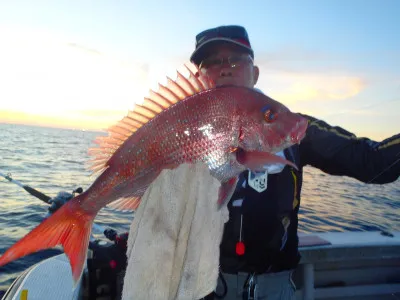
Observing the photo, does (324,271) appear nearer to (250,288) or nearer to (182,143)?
(250,288)

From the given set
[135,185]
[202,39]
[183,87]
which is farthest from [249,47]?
[135,185]

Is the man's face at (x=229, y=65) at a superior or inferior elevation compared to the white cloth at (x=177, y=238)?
superior

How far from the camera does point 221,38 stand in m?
3.08

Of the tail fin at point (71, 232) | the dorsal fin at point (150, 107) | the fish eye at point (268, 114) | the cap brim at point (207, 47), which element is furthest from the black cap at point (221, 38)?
the tail fin at point (71, 232)

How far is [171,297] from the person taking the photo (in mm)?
2080

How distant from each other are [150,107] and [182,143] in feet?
1.24

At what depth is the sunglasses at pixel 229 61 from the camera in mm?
3176

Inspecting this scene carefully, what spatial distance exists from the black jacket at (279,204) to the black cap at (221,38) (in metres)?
1.16

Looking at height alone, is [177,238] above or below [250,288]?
above

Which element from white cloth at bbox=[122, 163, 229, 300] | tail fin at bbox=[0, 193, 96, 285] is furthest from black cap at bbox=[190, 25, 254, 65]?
tail fin at bbox=[0, 193, 96, 285]

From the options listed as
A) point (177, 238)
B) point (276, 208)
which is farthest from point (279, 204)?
point (177, 238)

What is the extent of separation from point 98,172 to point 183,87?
0.89 m

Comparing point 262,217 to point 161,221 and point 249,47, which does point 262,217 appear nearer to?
point 161,221

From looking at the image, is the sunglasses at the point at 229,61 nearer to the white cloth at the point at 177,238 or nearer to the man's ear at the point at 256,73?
the man's ear at the point at 256,73
